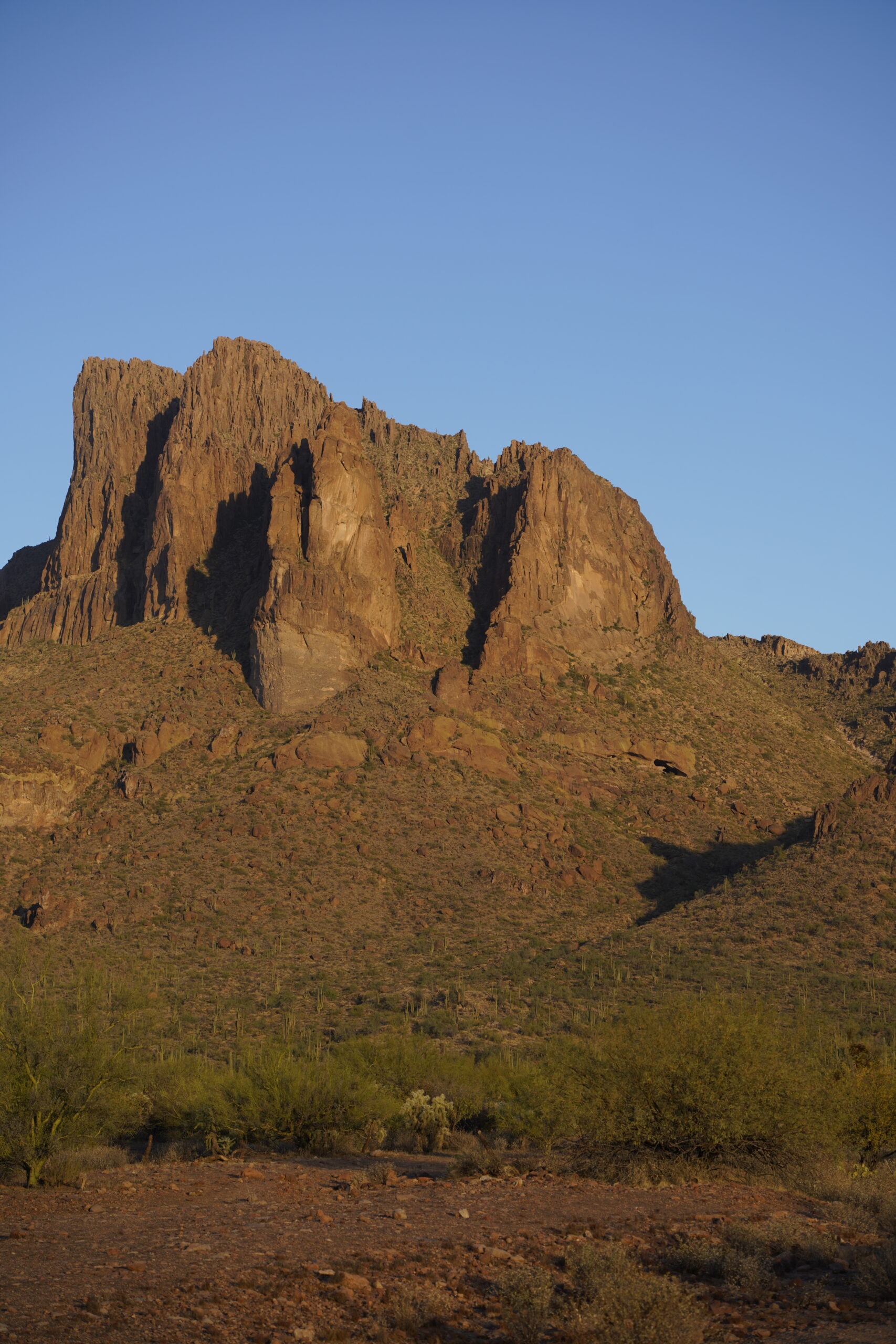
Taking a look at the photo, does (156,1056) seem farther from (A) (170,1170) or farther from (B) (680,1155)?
(B) (680,1155)

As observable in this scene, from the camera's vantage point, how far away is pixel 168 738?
78.6 m

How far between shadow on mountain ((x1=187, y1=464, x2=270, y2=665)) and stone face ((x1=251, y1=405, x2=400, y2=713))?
9.18 ft

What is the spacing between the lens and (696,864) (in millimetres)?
77312

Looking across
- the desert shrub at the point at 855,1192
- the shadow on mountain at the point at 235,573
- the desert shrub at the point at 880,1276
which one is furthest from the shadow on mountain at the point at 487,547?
the desert shrub at the point at 880,1276

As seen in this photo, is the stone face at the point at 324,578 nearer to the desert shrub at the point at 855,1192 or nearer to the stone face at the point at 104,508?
the stone face at the point at 104,508

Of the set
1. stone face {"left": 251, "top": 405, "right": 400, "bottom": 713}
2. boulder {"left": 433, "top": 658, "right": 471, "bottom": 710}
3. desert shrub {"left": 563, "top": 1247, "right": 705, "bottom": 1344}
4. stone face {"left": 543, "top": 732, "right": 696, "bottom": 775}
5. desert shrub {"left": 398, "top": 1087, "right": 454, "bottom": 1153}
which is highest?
stone face {"left": 251, "top": 405, "right": 400, "bottom": 713}

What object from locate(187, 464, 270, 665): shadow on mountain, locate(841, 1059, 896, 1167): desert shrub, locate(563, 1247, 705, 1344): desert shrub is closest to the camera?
locate(563, 1247, 705, 1344): desert shrub

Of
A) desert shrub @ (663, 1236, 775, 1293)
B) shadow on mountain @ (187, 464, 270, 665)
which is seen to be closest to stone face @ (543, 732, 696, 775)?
shadow on mountain @ (187, 464, 270, 665)

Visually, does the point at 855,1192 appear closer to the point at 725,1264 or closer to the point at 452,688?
the point at 725,1264

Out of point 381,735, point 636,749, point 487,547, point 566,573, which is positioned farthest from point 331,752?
point 487,547

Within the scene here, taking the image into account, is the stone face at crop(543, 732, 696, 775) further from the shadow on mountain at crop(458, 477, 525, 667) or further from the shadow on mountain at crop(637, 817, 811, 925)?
the shadow on mountain at crop(458, 477, 525, 667)

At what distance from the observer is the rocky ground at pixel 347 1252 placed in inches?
467

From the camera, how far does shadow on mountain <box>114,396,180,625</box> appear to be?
99.9 m

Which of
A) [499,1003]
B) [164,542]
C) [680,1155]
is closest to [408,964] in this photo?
[499,1003]
